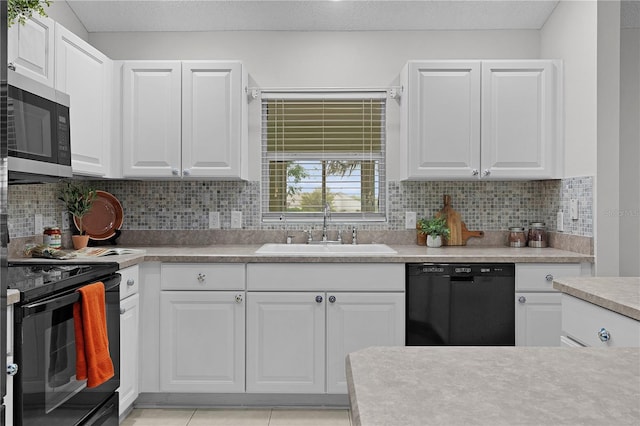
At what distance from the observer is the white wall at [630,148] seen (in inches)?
123

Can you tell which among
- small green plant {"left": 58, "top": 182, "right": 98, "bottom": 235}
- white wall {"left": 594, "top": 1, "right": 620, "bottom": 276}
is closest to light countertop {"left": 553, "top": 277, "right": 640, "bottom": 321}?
white wall {"left": 594, "top": 1, "right": 620, "bottom": 276}

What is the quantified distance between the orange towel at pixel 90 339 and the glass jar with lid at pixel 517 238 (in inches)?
97.8

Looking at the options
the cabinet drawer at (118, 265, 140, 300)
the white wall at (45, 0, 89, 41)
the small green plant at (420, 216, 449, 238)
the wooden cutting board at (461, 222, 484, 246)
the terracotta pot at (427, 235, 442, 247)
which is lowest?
the cabinet drawer at (118, 265, 140, 300)

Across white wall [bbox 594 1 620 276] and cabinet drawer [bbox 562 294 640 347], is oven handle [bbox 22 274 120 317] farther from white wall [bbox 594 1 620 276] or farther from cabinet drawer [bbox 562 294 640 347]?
white wall [bbox 594 1 620 276]

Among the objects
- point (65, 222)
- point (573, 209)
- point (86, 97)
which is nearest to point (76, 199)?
point (65, 222)

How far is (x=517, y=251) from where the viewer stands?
3.09 meters

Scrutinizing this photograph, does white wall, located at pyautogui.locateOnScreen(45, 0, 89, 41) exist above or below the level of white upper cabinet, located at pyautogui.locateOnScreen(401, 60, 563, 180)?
above

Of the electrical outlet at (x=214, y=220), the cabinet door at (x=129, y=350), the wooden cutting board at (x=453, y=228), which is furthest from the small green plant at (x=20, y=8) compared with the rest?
the wooden cutting board at (x=453, y=228)

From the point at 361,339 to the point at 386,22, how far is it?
2.04 m

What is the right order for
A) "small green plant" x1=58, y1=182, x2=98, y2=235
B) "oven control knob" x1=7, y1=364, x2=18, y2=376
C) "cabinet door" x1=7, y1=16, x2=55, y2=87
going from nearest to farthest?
"oven control knob" x1=7, y1=364, x2=18, y2=376
"cabinet door" x1=7, y1=16, x2=55, y2=87
"small green plant" x1=58, y1=182, x2=98, y2=235

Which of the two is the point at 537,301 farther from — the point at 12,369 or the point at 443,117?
the point at 12,369

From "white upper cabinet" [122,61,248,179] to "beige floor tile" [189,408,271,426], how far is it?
1362 mm

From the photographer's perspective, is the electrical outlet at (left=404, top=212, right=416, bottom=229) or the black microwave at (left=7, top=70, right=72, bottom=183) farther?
the electrical outlet at (left=404, top=212, right=416, bottom=229)

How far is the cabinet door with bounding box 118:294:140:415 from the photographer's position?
2619 mm
